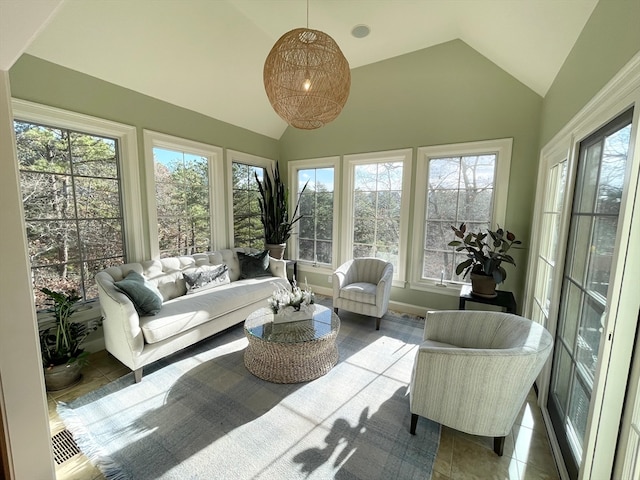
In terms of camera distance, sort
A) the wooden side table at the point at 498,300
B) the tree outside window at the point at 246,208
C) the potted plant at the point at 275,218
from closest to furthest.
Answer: the wooden side table at the point at 498,300
the tree outside window at the point at 246,208
the potted plant at the point at 275,218

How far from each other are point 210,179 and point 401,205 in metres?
2.72

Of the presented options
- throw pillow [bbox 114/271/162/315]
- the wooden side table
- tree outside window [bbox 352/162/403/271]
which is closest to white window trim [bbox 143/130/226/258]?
throw pillow [bbox 114/271/162/315]

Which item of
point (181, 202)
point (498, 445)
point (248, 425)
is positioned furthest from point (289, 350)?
point (181, 202)

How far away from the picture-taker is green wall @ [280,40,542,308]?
9.82 feet

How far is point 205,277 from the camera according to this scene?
3.21 meters

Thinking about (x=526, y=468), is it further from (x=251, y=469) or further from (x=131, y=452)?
(x=131, y=452)

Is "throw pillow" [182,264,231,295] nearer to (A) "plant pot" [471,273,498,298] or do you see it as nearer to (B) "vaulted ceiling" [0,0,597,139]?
(B) "vaulted ceiling" [0,0,597,139]

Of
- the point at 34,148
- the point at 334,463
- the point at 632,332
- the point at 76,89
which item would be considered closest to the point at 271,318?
the point at 334,463

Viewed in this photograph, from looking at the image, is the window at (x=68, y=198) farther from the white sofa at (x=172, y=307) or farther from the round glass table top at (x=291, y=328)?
the round glass table top at (x=291, y=328)

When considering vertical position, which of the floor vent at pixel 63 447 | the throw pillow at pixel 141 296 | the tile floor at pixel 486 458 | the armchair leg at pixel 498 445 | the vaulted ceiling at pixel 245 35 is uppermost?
the vaulted ceiling at pixel 245 35

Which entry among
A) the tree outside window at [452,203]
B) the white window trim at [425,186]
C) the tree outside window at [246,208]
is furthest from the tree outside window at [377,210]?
the tree outside window at [246,208]

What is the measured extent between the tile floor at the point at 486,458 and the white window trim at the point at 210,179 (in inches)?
71.8

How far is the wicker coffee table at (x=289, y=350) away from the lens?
223cm

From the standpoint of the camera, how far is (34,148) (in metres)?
2.34
